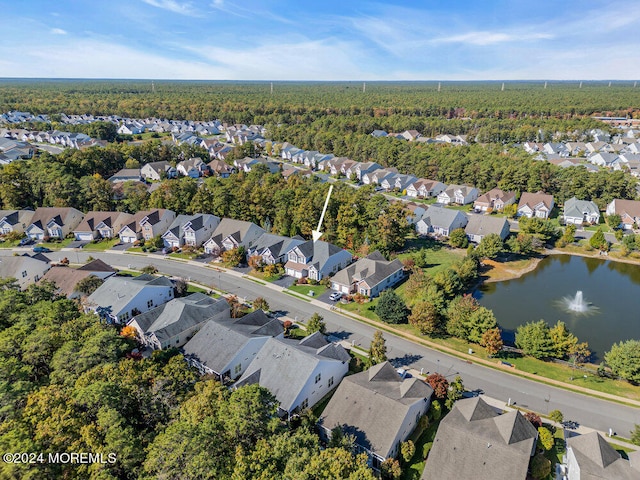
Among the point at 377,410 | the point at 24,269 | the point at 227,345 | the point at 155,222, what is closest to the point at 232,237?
the point at 155,222

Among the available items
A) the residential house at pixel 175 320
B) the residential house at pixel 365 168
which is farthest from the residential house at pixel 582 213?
the residential house at pixel 175 320

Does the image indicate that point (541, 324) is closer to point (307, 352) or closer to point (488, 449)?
point (488, 449)

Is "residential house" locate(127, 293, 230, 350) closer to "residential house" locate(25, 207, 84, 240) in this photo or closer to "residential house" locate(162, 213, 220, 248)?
"residential house" locate(162, 213, 220, 248)

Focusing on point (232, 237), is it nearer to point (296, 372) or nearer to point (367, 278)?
point (367, 278)

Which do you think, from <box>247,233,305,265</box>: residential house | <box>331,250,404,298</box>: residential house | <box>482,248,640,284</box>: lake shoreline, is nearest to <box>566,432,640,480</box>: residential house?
<box>331,250,404,298</box>: residential house

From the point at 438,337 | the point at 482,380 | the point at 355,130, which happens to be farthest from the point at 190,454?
the point at 355,130
